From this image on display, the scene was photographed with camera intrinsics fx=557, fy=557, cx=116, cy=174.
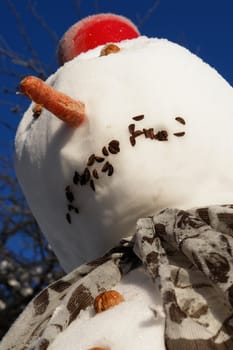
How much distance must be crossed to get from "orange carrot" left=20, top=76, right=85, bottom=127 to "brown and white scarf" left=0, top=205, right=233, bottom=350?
0.76 ft

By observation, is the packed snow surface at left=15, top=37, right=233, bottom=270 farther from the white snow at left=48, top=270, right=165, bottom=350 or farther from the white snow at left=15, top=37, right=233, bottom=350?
the white snow at left=48, top=270, right=165, bottom=350

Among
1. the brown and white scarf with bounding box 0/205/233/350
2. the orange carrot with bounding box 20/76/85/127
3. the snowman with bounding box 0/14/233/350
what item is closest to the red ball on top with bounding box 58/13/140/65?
the snowman with bounding box 0/14/233/350

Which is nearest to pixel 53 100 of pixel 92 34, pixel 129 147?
pixel 129 147

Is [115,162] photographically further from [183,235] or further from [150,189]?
[183,235]

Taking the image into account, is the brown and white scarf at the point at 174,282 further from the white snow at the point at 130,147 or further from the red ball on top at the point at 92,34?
the red ball on top at the point at 92,34

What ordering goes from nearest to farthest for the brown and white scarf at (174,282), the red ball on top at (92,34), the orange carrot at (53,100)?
the brown and white scarf at (174,282) → the orange carrot at (53,100) → the red ball on top at (92,34)

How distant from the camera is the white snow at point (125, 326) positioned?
2.29ft

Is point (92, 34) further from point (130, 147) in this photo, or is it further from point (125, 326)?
point (125, 326)

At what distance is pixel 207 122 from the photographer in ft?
3.14

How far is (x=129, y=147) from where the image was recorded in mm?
923

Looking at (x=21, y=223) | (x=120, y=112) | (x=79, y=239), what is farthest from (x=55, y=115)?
(x=21, y=223)

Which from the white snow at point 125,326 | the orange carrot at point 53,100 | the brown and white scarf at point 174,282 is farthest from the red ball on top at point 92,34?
the white snow at point 125,326

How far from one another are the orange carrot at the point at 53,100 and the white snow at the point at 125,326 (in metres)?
0.32

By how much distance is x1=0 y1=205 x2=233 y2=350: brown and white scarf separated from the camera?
0.69 m
